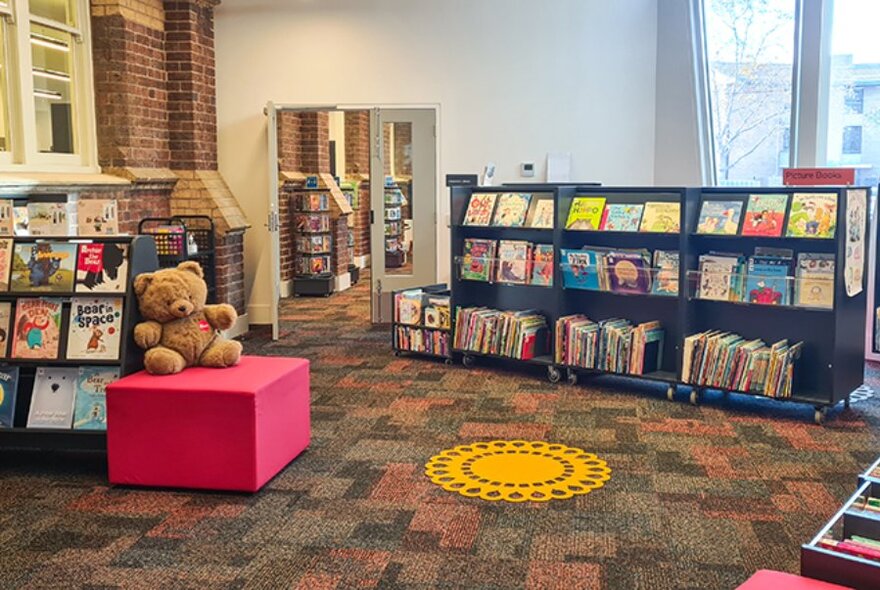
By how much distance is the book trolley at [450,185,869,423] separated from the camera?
544 centimetres

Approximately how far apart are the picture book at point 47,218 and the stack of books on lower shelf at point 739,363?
4.22 metres

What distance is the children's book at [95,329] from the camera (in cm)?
443

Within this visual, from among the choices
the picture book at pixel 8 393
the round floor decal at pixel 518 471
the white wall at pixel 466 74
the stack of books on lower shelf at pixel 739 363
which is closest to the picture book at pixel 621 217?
→ the stack of books on lower shelf at pixel 739 363

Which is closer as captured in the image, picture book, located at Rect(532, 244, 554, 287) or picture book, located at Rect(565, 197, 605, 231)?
picture book, located at Rect(565, 197, 605, 231)

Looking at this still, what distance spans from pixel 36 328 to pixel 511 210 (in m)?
3.53

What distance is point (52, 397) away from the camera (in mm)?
4492

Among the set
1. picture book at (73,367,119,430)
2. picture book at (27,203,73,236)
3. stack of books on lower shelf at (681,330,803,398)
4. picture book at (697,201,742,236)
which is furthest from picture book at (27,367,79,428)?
picture book at (697,201,742,236)

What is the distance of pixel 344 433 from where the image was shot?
5.18m

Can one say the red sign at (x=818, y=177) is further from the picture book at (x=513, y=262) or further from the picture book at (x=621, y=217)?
the picture book at (x=513, y=262)

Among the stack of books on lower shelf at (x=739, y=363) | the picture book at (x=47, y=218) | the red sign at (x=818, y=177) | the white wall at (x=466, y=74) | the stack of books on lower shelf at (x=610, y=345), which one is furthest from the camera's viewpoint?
the white wall at (x=466, y=74)

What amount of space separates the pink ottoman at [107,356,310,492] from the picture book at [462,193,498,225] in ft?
9.83

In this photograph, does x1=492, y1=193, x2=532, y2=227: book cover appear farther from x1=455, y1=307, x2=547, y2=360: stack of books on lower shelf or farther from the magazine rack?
the magazine rack

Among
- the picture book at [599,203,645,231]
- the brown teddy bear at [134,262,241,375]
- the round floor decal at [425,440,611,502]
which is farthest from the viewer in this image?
the picture book at [599,203,645,231]

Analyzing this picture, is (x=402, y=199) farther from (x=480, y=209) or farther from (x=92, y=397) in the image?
(x=92, y=397)
